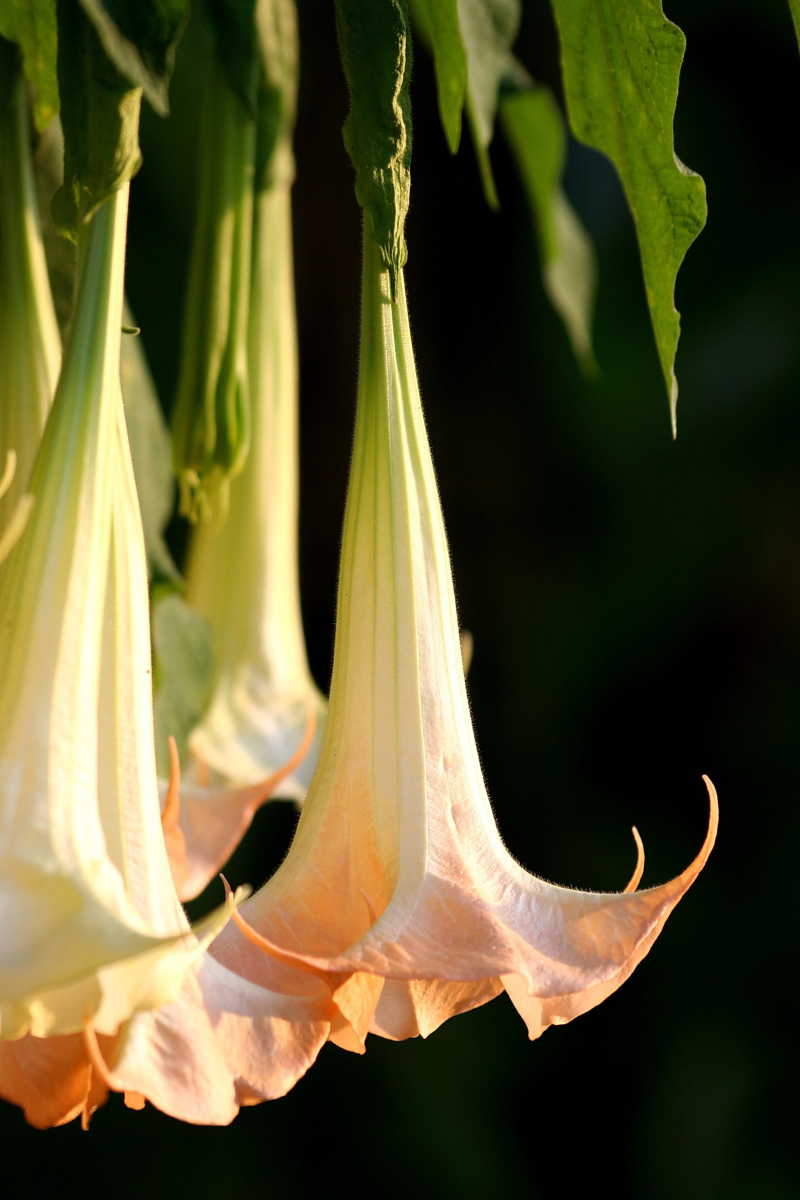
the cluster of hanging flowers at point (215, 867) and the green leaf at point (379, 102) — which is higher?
the green leaf at point (379, 102)

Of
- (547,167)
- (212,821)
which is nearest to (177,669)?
(212,821)

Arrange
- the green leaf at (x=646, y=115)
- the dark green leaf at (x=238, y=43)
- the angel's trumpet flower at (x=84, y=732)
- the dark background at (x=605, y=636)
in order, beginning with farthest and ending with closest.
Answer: the dark background at (x=605, y=636) < the dark green leaf at (x=238, y=43) < the green leaf at (x=646, y=115) < the angel's trumpet flower at (x=84, y=732)

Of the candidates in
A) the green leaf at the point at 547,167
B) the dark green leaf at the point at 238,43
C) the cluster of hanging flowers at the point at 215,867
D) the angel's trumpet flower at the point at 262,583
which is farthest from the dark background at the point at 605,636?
the cluster of hanging flowers at the point at 215,867

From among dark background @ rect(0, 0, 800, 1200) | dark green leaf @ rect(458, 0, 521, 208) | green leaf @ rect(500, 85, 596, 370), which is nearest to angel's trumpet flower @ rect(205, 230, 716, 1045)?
dark green leaf @ rect(458, 0, 521, 208)

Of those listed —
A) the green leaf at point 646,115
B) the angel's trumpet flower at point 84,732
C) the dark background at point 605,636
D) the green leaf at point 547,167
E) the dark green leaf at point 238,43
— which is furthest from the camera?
the dark background at point 605,636

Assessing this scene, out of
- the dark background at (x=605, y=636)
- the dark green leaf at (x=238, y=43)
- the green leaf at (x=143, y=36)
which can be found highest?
the dark green leaf at (x=238, y=43)

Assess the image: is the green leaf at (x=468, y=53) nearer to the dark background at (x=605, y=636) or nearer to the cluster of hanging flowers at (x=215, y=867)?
the cluster of hanging flowers at (x=215, y=867)

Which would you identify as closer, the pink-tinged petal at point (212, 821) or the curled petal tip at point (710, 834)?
the curled petal tip at point (710, 834)
